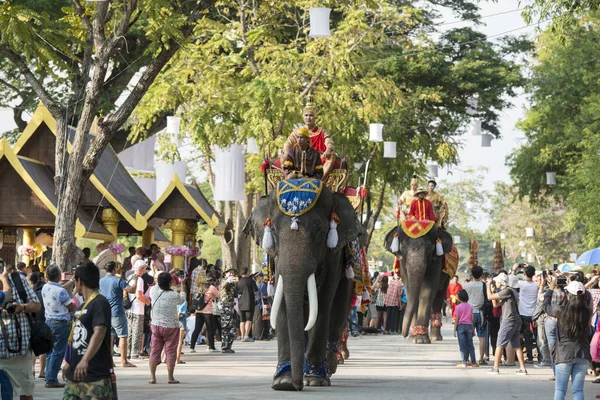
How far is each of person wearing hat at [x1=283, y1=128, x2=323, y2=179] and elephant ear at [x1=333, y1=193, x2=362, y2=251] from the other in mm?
490

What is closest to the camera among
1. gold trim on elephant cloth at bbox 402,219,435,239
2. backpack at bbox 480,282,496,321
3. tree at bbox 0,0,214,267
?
tree at bbox 0,0,214,267

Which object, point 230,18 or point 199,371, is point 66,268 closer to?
point 199,371

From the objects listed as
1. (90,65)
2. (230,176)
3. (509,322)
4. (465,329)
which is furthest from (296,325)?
(230,176)

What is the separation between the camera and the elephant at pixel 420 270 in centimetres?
2550

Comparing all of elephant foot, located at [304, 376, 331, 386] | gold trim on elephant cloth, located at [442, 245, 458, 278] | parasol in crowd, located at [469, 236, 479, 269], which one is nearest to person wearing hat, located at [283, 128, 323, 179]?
elephant foot, located at [304, 376, 331, 386]

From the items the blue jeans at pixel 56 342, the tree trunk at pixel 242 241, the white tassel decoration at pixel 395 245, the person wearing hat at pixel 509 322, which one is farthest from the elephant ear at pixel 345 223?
the tree trunk at pixel 242 241

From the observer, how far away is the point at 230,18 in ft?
115

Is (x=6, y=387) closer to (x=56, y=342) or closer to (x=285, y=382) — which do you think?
(x=285, y=382)

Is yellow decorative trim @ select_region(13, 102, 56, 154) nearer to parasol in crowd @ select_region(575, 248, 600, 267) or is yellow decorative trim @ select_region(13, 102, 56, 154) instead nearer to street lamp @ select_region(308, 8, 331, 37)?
street lamp @ select_region(308, 8, 331, 37)

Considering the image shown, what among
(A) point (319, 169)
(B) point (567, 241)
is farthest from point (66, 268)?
(B) point (567, 241)

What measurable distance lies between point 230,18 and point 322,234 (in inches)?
818

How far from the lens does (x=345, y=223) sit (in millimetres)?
15547

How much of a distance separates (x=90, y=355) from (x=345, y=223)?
20.5ft

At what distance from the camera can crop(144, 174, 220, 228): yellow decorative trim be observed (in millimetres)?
30984
